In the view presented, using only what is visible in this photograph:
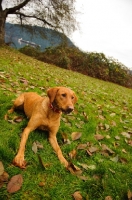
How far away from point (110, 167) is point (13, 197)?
1660mm

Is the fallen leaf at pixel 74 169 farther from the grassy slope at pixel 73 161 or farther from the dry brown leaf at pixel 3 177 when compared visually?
the dry brown leaf at pixel 3 177

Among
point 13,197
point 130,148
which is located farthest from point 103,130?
point 13,197

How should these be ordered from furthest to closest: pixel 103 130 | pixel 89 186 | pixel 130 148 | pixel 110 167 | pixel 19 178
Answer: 1. pixel 103 130
2. pixel 130 148
3. pixel 110 167
4. pixel 89 186
5. pixel 19 178

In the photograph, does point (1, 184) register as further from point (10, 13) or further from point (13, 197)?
point (10, 13)

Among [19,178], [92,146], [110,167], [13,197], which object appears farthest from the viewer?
[92,146]

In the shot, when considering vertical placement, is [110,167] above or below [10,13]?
below

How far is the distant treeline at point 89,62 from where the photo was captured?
18.3 metres

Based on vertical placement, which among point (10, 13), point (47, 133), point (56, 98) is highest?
point (10, 13)

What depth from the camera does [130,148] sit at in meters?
4.10

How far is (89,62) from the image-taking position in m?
18.7

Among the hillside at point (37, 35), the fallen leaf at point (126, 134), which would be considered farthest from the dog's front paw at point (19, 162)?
the hillside at point (37, 35)

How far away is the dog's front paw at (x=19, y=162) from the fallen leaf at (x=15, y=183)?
8.1 inches

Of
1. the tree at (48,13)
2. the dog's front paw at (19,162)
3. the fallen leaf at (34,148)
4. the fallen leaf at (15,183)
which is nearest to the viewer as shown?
the fallen leaf at (15,183)

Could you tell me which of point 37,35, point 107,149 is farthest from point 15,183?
point 37,35
